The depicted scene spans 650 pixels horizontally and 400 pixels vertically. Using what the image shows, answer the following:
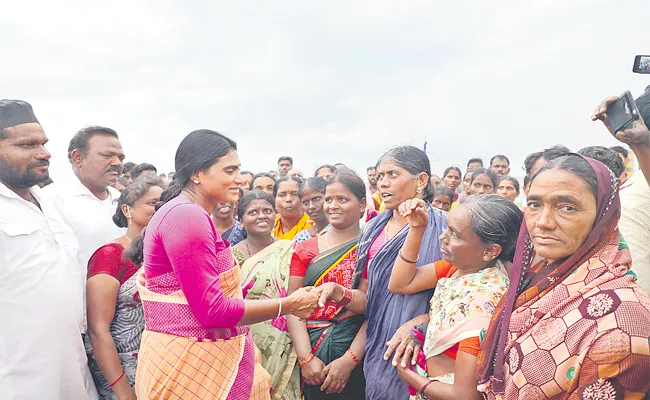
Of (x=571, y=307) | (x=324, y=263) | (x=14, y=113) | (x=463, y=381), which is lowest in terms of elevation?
(x=463, y=381)

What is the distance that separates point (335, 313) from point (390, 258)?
636 millimetres

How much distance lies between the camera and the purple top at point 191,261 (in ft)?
7.23

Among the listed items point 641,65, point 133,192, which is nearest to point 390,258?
point 641,65

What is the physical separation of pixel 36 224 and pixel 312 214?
8.39 feet

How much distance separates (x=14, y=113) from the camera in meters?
3.09

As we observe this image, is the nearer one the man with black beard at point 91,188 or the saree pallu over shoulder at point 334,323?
the saree pallu over shoulder at point 334,323

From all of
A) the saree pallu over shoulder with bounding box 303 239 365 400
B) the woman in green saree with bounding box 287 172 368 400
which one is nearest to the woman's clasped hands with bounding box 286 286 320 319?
the woman in green saree with bounding box 287 172 368 400

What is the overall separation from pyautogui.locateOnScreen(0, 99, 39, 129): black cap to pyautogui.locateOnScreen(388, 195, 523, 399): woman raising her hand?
253 cm

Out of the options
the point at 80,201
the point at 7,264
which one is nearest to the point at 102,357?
the point at 7,264

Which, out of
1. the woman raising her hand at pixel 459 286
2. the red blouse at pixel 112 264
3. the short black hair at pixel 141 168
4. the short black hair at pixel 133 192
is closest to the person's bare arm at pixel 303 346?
the woman raising her hand at pixel 459 286

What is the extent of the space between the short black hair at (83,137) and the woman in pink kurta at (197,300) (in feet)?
7.40

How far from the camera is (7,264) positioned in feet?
9.18

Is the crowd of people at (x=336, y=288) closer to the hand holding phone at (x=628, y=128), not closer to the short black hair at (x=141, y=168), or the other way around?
the hand holding phone at (x=628, y=128)

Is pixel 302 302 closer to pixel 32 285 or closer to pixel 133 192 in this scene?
pixel 32 285
